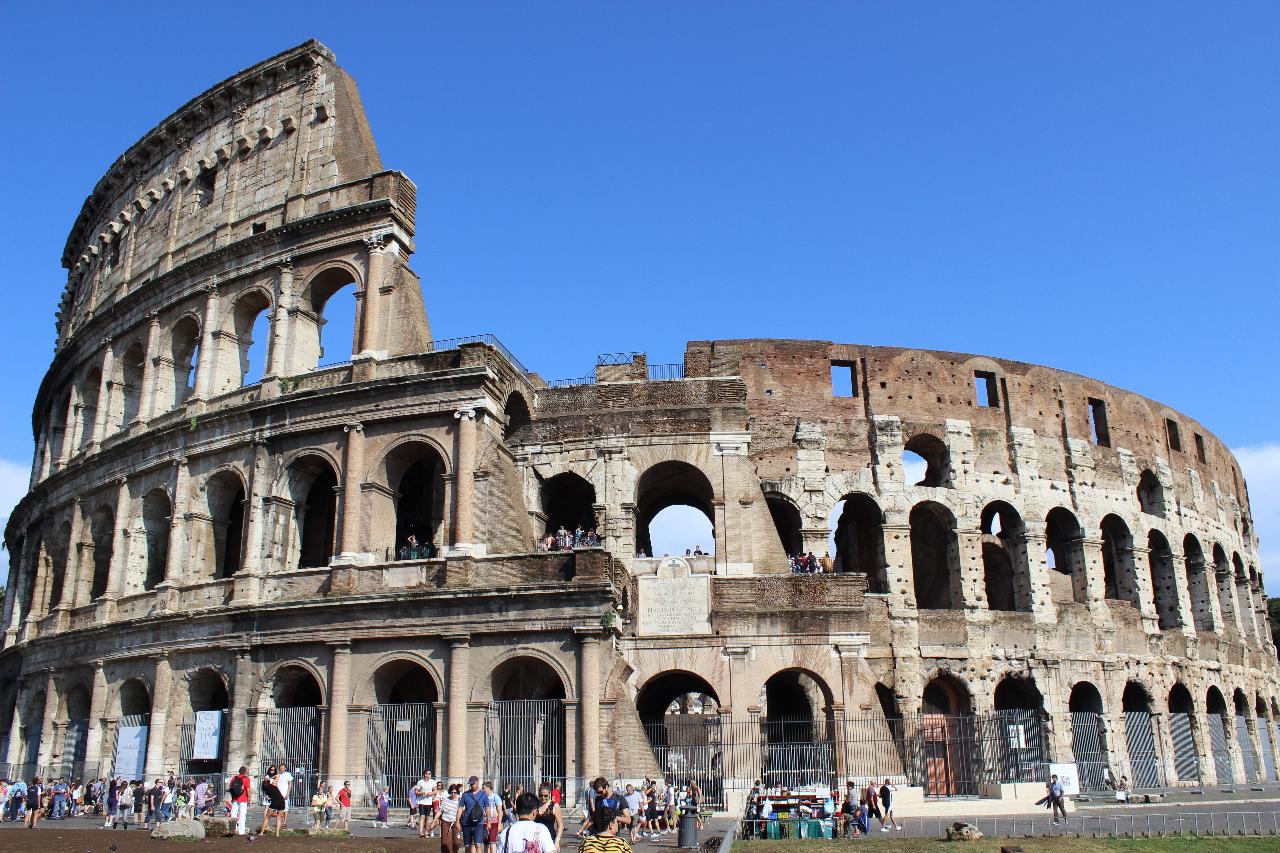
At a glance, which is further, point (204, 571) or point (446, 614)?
point (204, 571)

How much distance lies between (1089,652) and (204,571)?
73.3ft

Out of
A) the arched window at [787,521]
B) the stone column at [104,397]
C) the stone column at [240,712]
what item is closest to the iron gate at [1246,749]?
the arched window at [787,521]

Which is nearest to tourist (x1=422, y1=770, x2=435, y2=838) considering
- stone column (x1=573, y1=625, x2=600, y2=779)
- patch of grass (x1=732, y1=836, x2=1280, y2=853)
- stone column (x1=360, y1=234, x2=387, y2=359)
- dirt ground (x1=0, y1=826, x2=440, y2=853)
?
dirt ground (x1=0, y1=826, x2=440, y2=853)

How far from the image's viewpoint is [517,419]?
25.4 meters

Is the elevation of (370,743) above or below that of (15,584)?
below

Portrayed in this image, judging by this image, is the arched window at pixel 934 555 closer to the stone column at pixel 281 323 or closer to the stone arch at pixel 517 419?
the stone arch at pixel 517 419

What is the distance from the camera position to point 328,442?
23.2 m

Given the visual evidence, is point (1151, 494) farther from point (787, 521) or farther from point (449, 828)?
point (449, 828)

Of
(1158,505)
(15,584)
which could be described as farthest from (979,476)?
(15,584)

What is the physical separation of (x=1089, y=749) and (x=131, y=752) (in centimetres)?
2289

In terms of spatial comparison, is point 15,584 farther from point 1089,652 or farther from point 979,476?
point 1089,652

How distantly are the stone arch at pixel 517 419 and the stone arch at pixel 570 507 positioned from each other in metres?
1.58

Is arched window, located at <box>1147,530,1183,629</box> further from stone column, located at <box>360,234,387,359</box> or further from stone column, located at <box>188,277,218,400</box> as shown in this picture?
stone column, located at <box>188,277,218,400</box>

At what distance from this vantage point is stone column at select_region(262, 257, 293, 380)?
24.5 meters
